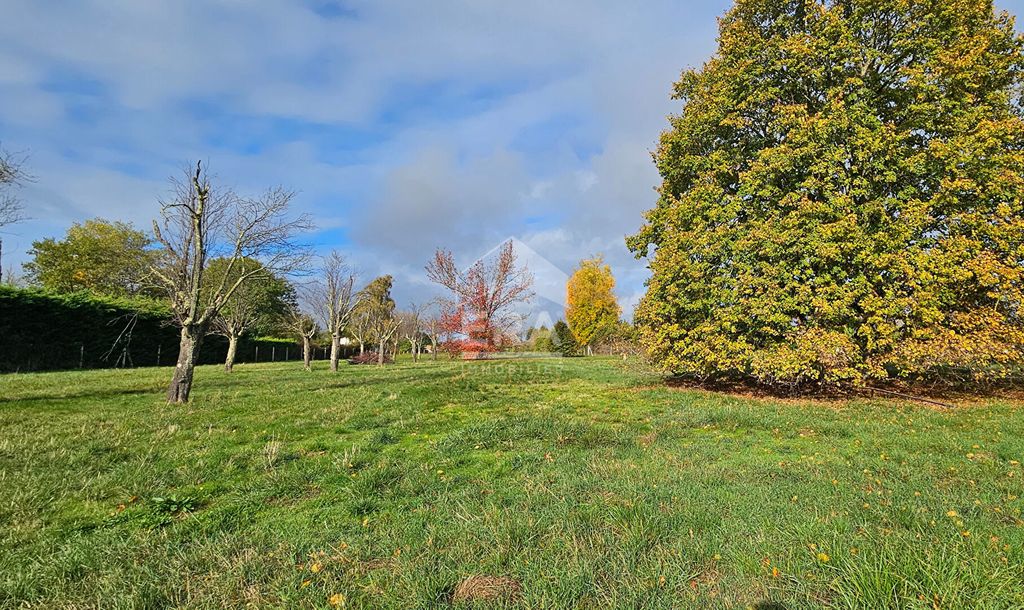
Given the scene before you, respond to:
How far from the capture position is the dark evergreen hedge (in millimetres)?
17781

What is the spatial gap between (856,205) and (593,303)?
107 ft

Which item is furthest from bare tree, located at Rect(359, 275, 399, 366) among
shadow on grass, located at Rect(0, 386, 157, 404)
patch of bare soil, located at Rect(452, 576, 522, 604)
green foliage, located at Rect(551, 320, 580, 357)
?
patch of bare soil, located at Rect(452, 576, 522, 604)

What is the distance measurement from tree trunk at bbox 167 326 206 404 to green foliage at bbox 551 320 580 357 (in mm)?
36416

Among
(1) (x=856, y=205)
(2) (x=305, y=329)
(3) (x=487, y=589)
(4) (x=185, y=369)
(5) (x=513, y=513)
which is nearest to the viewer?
(3) (x=487, y=589)

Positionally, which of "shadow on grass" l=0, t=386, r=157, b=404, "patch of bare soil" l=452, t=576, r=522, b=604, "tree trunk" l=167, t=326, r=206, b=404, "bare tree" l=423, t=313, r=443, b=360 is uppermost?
"bare tree" l=423, t=313, r=443, b=360

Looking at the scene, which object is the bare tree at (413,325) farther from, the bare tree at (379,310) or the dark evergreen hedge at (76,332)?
the dark evergreen hedge at (76,332)

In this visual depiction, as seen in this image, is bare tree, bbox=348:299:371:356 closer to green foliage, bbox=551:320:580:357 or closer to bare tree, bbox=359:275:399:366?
bare tree, bbox=359:275:399:366

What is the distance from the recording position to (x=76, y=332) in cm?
2028

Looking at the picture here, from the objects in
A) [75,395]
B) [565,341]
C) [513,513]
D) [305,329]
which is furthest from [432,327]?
[513,513]

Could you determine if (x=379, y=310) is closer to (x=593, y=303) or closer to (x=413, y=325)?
(x=413, y=325)

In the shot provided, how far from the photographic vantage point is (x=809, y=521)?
3.03 m

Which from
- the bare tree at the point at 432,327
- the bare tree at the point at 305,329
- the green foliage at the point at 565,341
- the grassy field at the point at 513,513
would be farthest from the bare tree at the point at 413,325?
the grassy field at the point at 513,513

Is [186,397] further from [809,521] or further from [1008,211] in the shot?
[1008,211]

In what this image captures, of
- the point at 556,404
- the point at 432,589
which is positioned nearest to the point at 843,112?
the point at 556,404
